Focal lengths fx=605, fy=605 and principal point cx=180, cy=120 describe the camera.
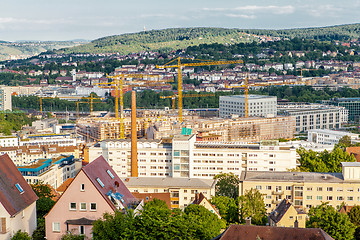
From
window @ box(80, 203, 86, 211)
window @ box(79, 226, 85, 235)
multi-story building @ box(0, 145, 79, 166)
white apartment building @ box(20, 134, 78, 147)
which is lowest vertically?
white apartment building @ box(20, 134, 78, 147)

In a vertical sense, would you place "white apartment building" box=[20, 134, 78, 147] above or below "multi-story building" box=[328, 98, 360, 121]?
below

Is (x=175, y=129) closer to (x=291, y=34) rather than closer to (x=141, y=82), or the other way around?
(x=141, y=82)

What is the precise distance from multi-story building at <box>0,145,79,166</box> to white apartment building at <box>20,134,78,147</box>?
6114 mm

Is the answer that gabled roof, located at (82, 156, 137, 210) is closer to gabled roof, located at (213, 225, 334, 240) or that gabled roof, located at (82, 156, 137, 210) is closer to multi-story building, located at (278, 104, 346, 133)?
gabled roof, located at (213, 225, 334, 240)

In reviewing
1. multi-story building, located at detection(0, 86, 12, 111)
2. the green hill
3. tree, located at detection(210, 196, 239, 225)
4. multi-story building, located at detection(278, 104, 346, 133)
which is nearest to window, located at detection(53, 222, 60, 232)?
tree, located at detection(210, 196, 239, 225)

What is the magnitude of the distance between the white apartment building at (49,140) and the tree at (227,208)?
25.5 metres

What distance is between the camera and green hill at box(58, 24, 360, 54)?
150 metres

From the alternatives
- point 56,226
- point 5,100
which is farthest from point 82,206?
point 5,100

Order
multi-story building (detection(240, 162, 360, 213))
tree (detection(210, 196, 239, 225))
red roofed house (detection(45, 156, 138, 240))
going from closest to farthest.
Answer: red roofed house (detection(45, 156, 138, 240))
tree (detection(210, 196, 239, 225))
multi-story building (detection(240, 162, 360, 213))

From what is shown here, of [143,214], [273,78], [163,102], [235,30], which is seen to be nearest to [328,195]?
[143,214]

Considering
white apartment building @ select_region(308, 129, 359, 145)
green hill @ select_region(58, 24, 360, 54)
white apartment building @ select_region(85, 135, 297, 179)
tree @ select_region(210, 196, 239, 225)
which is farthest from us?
green hill @ select_region(58, 24, 360, 54)

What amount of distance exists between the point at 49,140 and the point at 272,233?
3519 cm

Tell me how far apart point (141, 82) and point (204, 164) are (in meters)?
65.0

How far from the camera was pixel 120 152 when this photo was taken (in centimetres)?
2941
